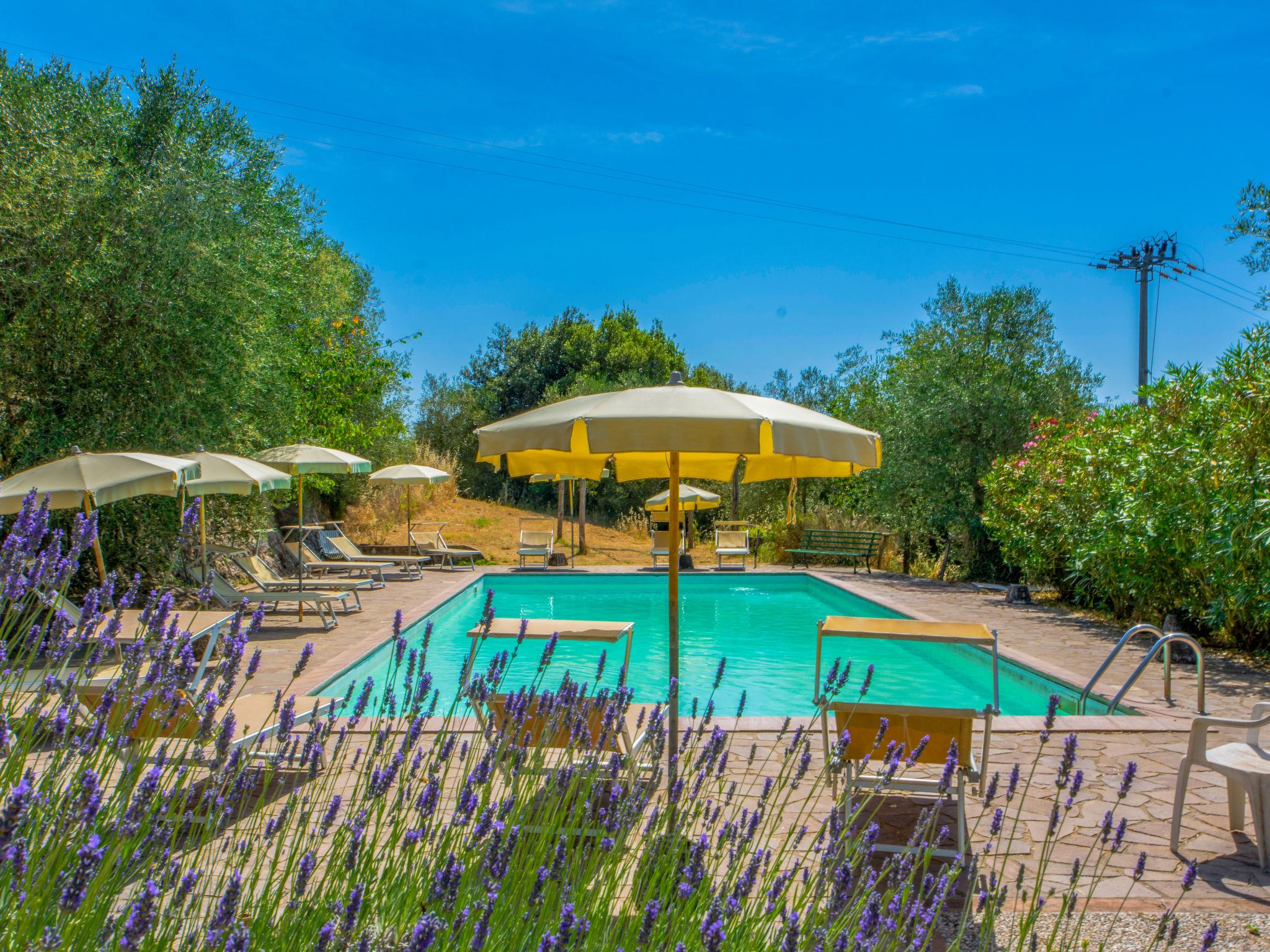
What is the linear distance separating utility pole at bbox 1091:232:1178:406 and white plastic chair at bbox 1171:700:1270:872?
22.7m

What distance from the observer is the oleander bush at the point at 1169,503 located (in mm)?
7652

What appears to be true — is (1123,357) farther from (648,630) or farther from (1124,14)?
(648,630)

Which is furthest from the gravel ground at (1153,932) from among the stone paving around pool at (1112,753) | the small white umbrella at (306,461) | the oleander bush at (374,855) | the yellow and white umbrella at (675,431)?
the small white umbrella at (306,461)

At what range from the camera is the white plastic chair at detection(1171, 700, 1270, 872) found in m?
3.65

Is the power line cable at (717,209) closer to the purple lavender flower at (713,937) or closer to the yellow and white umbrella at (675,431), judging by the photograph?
the yellow and white umbrella at (675,431)

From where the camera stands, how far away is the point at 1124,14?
12336 millimetres

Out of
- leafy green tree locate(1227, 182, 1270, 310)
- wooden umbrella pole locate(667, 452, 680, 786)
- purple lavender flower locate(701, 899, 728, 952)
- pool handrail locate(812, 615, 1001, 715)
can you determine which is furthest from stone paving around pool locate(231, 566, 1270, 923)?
leafy green tree locate(1227, 182, 1270, 310)

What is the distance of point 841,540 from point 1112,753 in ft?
42.5

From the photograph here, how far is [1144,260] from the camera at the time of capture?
24062 millimetres

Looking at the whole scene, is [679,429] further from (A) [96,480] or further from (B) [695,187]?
(B) [695,187]

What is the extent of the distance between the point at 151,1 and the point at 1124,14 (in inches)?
580

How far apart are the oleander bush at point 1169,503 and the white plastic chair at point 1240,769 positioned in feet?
12.2

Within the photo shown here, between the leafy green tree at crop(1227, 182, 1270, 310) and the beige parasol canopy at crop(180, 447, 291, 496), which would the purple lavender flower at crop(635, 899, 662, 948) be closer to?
the beige parasol canopy at crop(180, 447, 291, 496)

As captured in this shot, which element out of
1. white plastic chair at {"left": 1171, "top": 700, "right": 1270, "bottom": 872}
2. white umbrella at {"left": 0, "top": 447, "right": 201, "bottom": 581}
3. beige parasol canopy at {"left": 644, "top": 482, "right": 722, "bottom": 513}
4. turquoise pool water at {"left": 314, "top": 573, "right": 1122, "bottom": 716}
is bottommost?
turquoise pool water at {"left": 314, "top": 573, "right": 1122, "bottom": 716}
